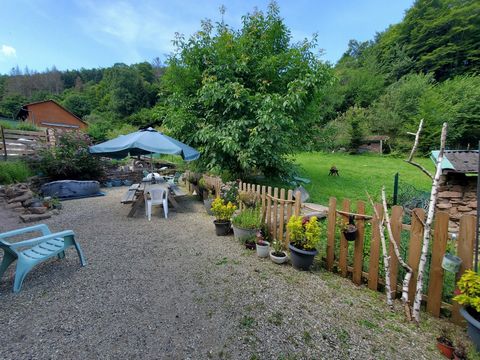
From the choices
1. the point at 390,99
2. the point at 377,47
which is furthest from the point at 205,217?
the point at 377,47

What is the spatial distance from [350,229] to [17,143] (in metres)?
10.8

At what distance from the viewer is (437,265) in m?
2.05

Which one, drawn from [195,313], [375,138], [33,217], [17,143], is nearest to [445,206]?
[195,313]

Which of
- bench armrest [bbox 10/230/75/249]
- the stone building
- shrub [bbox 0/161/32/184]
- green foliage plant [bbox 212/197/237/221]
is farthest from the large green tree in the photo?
shrub [bbox 0/161/32/184]

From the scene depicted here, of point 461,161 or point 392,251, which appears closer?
point 392,251

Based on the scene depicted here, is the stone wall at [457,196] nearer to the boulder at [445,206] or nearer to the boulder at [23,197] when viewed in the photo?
the boulder at [445,206]

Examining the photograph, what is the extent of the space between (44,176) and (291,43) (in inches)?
364

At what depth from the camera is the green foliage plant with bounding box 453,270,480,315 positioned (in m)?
1.57

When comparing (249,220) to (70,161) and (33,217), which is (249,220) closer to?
(33,217)

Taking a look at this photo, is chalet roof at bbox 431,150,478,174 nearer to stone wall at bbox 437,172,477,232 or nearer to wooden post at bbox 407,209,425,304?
stone wall at bbox 437,172,477,232

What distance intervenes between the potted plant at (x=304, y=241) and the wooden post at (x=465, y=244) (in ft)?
4.23

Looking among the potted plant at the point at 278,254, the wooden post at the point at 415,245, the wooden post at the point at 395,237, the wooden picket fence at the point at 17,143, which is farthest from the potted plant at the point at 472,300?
the wooden picket fence at the point at 17,143

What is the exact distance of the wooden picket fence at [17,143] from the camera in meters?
7.29

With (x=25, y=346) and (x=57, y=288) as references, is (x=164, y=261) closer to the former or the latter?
(x=57, y=288)
